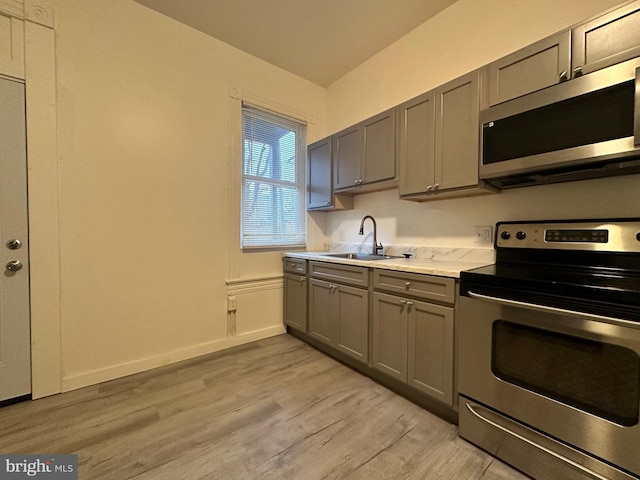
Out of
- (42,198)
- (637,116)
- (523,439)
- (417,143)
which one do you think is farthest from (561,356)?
(42,198)

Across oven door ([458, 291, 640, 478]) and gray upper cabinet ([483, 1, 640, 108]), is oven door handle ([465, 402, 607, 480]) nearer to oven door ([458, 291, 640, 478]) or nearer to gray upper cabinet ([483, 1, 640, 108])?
oven door ([458, 291, 640, 478])

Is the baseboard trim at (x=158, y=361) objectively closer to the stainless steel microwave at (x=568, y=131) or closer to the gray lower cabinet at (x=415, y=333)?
the gray lower cabinet at (x=415, y=333)

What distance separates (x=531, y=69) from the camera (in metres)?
1.52

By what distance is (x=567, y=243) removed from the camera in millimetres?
1565

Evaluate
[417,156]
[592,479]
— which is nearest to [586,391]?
[592,479]

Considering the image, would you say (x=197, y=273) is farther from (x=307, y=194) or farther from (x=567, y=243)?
(x=567, y=243)

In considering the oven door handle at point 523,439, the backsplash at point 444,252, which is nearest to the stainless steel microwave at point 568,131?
the backsplash at point 444,252

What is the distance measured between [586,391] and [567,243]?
31.9 inches

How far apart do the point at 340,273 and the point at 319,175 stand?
4.07ft

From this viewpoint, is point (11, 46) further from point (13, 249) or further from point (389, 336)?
point (389, 336)

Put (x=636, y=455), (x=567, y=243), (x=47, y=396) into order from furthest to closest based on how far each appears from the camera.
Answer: (x=47, y=396) < (x=567, y=243) < (x=636, y=455)

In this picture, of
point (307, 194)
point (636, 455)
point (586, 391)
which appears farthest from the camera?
point (307, 194)

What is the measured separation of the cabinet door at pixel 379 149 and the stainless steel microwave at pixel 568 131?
0.73 meters

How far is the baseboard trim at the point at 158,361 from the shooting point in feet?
6.56
